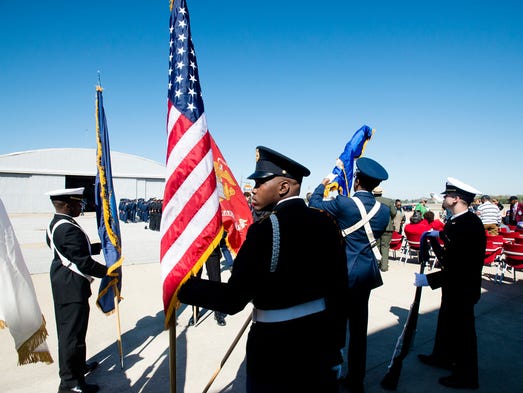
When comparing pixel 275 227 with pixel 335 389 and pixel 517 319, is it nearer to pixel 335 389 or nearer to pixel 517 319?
pixel 335 389

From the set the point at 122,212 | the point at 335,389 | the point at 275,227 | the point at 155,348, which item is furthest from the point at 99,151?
the point at 122,212

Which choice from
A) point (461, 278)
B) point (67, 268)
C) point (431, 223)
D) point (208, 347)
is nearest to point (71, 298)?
point (67, 268)

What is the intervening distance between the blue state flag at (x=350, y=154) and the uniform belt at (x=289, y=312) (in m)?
2.53

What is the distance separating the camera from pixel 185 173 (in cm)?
230

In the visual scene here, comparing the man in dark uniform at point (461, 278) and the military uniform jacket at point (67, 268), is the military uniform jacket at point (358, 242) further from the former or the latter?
the military uniform jacket at point (67, 268)

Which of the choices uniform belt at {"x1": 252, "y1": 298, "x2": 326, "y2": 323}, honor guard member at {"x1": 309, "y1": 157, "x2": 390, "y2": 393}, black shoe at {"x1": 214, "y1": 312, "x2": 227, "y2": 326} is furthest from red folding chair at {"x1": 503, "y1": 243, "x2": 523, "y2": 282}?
uniform belt at {"x1": 252, "y1": 298, "x2": 326, "y2": 323}

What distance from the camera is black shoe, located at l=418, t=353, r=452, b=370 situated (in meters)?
3.59

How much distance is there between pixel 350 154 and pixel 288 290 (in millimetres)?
3023

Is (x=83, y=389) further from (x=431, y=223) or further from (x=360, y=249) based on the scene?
(x=431, y=223)

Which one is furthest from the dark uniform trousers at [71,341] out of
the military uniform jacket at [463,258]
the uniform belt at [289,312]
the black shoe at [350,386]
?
the military uniform jacket at [463,258]

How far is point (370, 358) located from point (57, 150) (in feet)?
121

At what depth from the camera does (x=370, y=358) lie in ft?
12.4

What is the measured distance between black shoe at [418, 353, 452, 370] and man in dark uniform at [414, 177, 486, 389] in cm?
18

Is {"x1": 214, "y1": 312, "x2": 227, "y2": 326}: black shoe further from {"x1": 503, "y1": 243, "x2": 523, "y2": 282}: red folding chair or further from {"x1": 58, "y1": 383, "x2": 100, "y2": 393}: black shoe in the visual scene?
{"x1": 503, "y1": 243, "x2": 523, "y2": 282}: red folding chair
